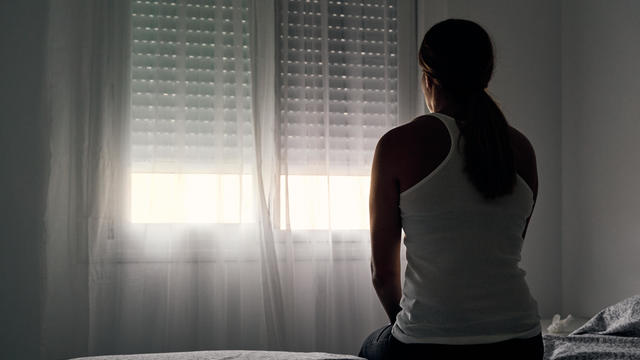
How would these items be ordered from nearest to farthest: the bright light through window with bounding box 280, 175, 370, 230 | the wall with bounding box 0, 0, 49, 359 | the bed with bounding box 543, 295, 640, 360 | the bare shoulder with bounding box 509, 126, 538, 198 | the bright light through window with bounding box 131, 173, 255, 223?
the bare shoulder with bounding box 509, 126, 538, 198 → the bed with bounding box 543, 295, 640, 360 → the wall with bounding box 0, 0, 49, 359 → the bright light through window with bounding box 131, 173, 255, 223 → the bright light through window with bounding box 280, 175, 370, 230

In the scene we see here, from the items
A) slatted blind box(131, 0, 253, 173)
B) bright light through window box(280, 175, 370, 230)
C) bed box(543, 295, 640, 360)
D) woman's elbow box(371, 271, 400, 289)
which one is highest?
slatted blind box(131, 0, 253, 173)

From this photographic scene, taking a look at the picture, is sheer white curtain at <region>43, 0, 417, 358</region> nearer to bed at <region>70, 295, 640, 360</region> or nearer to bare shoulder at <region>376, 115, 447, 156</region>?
bed at <region>70, 295, 640, 360</region>

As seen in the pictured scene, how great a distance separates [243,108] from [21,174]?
893 millimetres

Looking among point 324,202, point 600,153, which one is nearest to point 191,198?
point 324,202

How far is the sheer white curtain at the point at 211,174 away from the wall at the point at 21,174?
0.05 meters

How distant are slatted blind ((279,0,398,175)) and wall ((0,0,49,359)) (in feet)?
3.14

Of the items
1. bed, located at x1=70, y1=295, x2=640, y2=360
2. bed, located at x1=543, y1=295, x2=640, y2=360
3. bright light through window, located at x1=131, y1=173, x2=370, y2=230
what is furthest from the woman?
bright light through window, located at x1=131, y1=173, x2=370, y2=230

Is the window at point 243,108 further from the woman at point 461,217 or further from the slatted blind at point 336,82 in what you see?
the woman at point 461,217

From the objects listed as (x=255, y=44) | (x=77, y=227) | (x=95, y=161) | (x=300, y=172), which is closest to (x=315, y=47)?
(x=255, y=44)

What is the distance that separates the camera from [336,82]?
2.50 meters

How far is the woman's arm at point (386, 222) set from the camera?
103 cm

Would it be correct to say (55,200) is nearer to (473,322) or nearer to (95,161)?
(95,161)

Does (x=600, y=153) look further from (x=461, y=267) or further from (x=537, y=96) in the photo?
(x=461, y=267)

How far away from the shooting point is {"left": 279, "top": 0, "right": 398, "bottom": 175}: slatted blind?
2441 millimetres
